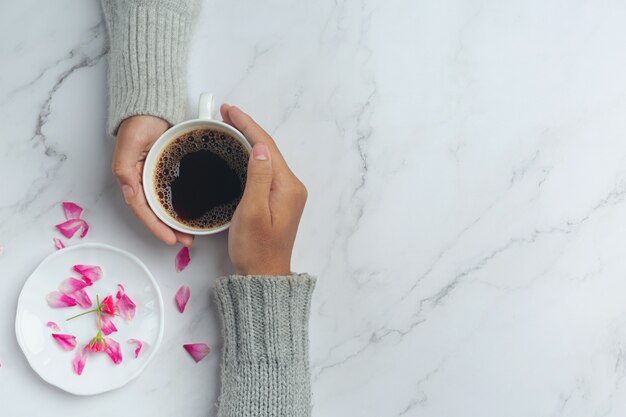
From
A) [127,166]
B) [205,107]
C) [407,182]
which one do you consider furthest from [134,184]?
[407,182]

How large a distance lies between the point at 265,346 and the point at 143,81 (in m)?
0.35

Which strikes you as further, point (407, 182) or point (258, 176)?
point (407, 182)

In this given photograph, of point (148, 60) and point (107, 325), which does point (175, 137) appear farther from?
point (107, 325)

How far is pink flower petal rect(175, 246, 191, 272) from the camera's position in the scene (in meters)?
0.84

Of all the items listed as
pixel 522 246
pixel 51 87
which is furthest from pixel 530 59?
pixel 51 87

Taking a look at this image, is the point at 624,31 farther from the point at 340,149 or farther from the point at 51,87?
the point at 51,87

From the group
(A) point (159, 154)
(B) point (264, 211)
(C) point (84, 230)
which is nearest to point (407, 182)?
(B) point (264, 211)

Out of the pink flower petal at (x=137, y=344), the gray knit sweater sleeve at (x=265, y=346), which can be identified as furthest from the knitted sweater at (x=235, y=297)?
the pink flower petal at (x=137, y=344)

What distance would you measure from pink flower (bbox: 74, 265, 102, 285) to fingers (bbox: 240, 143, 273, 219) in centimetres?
21

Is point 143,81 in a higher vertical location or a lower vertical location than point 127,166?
higher

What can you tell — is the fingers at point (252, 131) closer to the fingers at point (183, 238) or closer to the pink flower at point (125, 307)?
the fingers at point (183, 238)

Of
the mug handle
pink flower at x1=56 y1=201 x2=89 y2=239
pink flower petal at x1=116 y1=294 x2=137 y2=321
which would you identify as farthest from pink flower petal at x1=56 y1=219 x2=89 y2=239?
the mug handle

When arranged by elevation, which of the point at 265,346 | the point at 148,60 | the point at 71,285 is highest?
the point at 148,60

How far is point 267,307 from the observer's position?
0.79m
